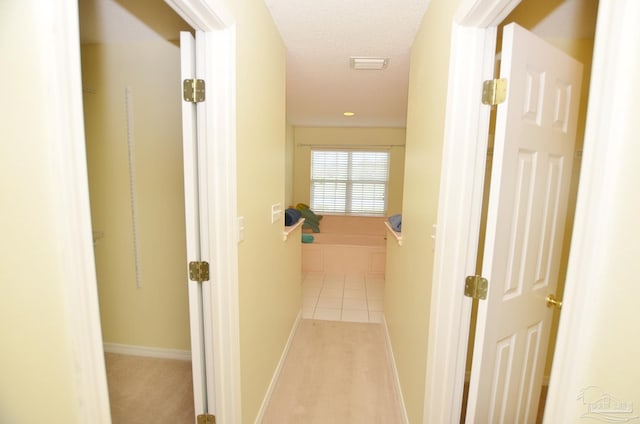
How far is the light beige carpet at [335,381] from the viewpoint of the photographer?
188cm

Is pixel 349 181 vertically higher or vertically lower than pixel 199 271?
higher

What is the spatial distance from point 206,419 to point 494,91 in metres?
1.83

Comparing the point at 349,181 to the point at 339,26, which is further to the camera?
the point at 349,181

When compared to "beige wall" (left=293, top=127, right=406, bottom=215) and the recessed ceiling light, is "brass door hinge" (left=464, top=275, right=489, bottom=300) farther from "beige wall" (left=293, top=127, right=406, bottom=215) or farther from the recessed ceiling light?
"beige wall" (left=293, top=127, right=406, bottom=215)

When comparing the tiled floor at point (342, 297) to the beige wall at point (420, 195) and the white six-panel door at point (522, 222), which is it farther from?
the white six-panel door at point (522, 222)

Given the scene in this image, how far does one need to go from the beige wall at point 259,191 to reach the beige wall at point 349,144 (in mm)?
3718

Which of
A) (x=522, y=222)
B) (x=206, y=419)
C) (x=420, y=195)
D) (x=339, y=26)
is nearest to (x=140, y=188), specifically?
(x=206, y=419)

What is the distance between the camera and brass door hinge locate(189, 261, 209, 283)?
1271 millimetres

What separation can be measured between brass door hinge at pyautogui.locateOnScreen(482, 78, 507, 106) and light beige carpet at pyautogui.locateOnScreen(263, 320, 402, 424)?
1.86m

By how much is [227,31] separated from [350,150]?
488 centimetres

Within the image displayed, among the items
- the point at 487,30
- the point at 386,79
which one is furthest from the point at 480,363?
the point at 386,79

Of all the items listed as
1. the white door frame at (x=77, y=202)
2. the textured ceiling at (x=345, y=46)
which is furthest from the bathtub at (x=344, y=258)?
the white door frame at (x=77, y=202)

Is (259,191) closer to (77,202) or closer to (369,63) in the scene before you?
(77,202)

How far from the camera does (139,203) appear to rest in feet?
7.34
